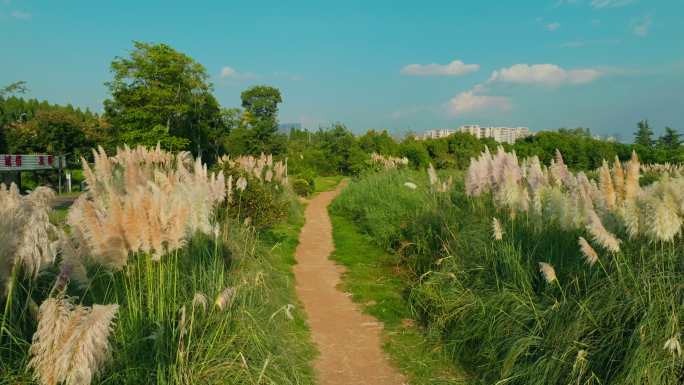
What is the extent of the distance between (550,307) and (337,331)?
8.67 feet

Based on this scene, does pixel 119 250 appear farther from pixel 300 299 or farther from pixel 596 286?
pixel 300 299

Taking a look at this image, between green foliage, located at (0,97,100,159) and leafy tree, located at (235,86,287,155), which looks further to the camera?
leafy tree, located at (235,86,287,155)

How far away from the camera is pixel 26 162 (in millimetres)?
22297

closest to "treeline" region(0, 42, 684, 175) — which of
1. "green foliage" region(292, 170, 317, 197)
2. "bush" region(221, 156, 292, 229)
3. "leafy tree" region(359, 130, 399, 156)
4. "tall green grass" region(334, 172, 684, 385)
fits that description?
"leafy tree" region(359, 130, 399, 156)

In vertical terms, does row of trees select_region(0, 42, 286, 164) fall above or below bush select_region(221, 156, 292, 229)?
above

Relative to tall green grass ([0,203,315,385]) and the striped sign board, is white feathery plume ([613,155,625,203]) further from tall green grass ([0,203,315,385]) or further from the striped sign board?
the striped sign board

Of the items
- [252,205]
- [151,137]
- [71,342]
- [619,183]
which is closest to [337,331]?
[619,183]

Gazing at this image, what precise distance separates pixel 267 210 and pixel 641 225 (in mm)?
7573

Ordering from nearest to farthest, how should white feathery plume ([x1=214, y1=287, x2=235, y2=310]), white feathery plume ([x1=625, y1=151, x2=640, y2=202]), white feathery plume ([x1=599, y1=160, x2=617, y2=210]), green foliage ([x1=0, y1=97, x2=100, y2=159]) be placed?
1. white feathery plume ([x1=214, y1=287, x2=235, y2=310])
2. white feathery plume ([x1=625, y1=151, x2=640, y2=202])
3. white feathery plume ([x1=599, y1=160, x2=617, y2=210])
4. green foliage ([x1=0, y1=97, x2=100, y2=159])

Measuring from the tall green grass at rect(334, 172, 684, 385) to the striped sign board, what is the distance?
20.8m

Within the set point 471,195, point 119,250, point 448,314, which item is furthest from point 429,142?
point 119,250

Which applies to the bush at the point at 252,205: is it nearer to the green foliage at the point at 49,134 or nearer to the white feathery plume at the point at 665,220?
the white feathery plume at the point at 665,220

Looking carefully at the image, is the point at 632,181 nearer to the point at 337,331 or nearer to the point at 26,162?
the point at 337,331

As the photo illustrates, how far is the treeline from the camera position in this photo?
3247 cm
